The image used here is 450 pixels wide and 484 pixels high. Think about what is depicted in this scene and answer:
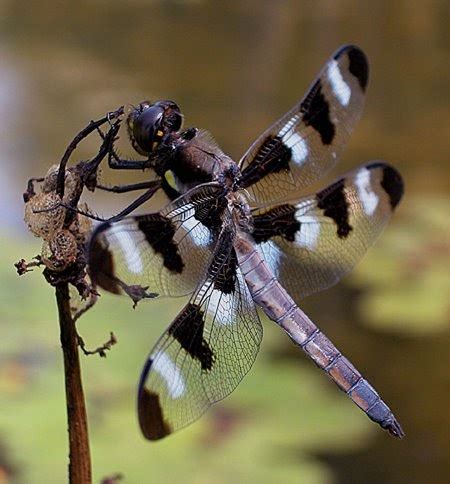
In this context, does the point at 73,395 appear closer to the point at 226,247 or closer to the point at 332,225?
the point at 226,247

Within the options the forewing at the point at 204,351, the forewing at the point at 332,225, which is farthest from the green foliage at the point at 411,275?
the forewing at the point at 204,351

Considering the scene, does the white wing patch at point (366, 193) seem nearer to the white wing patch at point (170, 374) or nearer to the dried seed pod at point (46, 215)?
the white wing patch at point (170, 374)

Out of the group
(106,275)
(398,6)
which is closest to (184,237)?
(106,275)

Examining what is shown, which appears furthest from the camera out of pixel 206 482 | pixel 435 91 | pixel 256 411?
pixel 435 91

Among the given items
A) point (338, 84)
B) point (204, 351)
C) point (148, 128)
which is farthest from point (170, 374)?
point (338, 84)

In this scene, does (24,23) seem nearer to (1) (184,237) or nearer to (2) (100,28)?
(2) (100,28)
